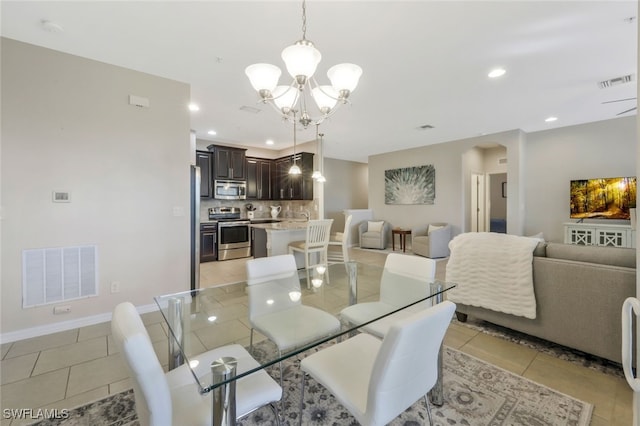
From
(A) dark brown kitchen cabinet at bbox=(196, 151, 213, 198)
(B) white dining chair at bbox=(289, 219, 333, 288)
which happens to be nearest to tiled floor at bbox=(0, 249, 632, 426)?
(B) white dining chair at bbox=(289, 219, 333, 288)

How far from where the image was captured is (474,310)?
2645 millimetres

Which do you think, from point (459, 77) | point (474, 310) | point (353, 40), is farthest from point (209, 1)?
point (474, 310)

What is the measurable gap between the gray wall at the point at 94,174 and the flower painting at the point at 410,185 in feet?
17.8

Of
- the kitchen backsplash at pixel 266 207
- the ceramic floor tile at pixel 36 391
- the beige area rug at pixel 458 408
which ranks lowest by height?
the beige area rug at pixel 458 408

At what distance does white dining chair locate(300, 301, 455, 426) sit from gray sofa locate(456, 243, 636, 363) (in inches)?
63.9

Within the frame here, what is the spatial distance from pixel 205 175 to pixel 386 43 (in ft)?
15.4

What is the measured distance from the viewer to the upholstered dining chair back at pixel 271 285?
1.91 m

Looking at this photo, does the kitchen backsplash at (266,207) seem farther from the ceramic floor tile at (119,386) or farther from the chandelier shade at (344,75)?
the ceramic floor tile at (119,386)

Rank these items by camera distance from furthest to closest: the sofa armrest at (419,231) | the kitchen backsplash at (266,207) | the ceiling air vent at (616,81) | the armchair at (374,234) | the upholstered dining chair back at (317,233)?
the armchair at (374,234)
the sofa armrest at (419,231)
the kitchen backsplash at (266,207)
the upholstered dining chair back at (317,233)
the ceiling air vent at (616,81)

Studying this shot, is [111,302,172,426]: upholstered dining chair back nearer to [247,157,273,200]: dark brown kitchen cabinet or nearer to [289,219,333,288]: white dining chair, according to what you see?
[289,219,333,288]: white dining chair

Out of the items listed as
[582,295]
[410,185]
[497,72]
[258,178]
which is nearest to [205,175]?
[258,178]

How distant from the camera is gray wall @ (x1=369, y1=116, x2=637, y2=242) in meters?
4.79

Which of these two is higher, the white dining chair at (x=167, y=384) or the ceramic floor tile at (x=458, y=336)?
the white dining chair at (x=167, y=384)

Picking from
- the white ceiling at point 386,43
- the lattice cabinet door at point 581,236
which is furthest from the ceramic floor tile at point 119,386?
the lattice cabinet door at point 581,236
